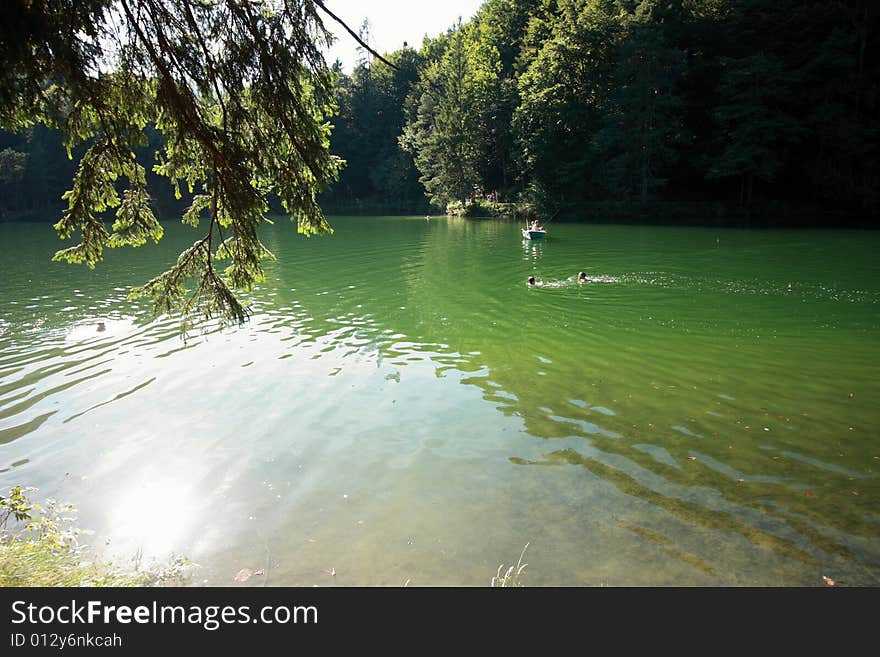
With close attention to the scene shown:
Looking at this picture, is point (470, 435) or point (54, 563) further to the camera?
point (470, 435)

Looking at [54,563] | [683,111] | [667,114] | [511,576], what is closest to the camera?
[54,563]

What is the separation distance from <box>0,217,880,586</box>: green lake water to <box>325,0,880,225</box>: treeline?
31616 mm

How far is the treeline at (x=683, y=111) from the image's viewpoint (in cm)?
4181

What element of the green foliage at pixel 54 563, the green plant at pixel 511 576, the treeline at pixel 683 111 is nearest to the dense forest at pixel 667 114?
the treeline at pixel 683 111

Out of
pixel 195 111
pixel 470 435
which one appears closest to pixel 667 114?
pixel 470 435

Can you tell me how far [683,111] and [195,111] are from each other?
5217 cm

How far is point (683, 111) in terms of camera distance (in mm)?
48531

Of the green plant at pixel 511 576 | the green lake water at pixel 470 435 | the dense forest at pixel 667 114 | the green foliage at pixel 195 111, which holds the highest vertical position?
the dense forest at pixel 667 114

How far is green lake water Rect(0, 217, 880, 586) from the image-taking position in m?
5.59

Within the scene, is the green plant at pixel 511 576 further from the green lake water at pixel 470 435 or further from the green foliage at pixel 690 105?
the green foliage at pixel 690 105

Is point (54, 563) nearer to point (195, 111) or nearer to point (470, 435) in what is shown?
point (195, 111)

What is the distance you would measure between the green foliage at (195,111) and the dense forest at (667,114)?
142ft

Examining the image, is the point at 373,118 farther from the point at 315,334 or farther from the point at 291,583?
the point at 291,583

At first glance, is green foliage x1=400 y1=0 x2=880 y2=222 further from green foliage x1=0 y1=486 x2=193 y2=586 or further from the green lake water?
green foliage x1=0 y1=486 x2=193 y2=586
